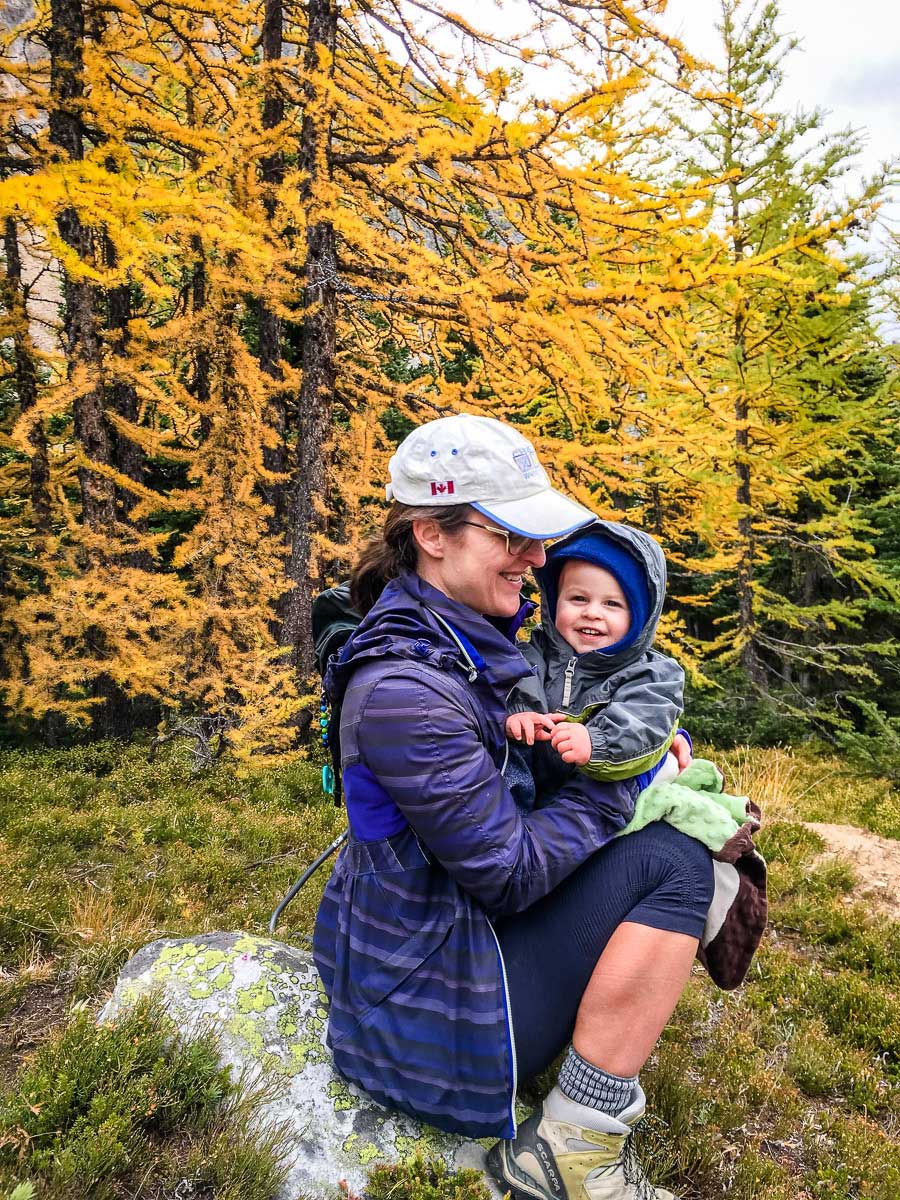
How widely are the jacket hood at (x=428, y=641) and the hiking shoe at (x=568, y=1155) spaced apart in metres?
1.12

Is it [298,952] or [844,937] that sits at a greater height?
[298,952]

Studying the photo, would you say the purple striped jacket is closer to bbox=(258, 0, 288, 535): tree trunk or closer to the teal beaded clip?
the teal beaded clip

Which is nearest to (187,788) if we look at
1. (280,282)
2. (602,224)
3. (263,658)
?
(263,658)

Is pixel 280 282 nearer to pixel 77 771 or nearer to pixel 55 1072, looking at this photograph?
pixel 77 771

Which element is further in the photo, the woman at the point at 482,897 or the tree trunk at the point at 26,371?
the tree trunk at the point at 26,371

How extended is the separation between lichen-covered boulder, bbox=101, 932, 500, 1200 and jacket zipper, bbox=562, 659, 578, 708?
126cm

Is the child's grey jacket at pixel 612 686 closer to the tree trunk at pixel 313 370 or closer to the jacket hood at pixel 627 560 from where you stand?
the jacket hood at pixel 627 560

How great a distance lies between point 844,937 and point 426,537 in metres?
Result: 3.78

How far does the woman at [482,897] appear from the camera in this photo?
5.85 ft

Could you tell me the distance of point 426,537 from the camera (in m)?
2.12

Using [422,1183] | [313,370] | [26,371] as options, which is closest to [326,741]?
[422,1183]

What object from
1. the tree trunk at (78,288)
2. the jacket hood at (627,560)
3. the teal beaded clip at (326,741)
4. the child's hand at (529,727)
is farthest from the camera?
the tree trunk at (78,288)

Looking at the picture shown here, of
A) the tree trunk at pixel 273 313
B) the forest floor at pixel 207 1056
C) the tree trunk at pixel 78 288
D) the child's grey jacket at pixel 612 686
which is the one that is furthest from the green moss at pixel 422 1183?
the tree trunk at pixel 78 288

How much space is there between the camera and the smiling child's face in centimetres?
244
